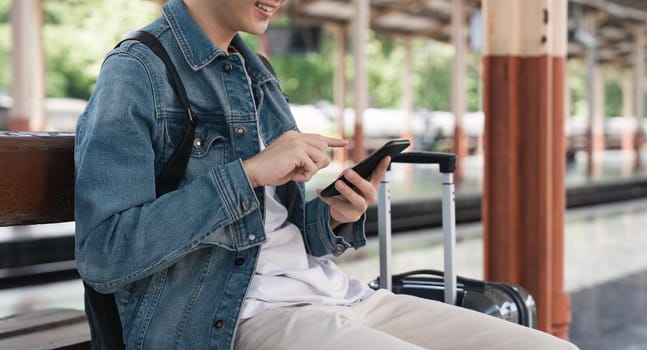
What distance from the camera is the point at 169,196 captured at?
3.93ft

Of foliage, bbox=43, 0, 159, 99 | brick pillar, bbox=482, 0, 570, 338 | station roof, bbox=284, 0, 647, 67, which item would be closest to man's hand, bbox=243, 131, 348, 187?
brick pillar, bbox=482, 0, 570, 338

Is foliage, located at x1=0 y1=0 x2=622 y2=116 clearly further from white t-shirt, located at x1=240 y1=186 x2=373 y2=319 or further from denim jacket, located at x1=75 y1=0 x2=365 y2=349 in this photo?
denim jacket, located at x1=75 y1=0 x2=365 y2=349

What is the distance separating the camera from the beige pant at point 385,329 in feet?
4.02

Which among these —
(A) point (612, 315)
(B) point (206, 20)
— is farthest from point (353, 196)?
(A) point (612, 315)

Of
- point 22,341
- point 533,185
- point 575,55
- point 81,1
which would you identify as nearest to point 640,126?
point 575,55

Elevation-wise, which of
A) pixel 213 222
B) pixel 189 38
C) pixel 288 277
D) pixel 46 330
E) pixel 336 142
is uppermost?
pixel 189 38

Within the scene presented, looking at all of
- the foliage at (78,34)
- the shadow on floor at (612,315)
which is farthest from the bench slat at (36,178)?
the foliage at (78,34)

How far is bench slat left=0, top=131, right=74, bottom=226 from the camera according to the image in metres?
1.36

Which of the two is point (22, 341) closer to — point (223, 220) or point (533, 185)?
point (223, 220)

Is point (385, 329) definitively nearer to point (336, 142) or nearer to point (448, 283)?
point (336, 142)

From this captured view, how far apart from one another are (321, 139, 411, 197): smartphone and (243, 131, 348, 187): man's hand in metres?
0.18

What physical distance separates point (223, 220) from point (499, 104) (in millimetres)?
2074

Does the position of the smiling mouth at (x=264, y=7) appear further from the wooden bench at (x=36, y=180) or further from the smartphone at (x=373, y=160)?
the wooden bench at (x=36, y=180)

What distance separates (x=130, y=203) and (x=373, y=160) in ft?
1.57
